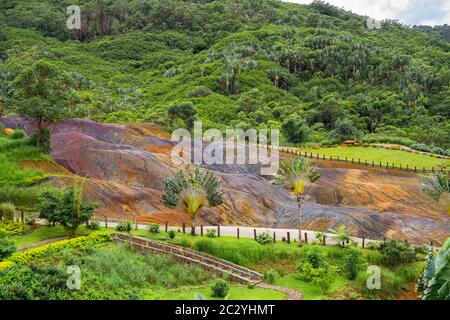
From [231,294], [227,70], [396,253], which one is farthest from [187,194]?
[227,70]

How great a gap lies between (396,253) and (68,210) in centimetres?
1774

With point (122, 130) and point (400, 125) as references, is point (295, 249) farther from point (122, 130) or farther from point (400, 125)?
point (400, 125)

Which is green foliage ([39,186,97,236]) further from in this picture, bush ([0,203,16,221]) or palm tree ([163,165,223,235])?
palm tree ([163,165,223,235])

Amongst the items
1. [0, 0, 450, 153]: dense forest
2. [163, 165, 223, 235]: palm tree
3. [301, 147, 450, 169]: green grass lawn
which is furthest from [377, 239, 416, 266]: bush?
[301, 147, 450, 169]: green grass lawn

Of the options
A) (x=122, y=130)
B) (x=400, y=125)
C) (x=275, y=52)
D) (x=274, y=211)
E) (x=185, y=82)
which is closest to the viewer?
(x=274, y=211)

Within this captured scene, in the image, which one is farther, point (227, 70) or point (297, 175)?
point (227, 70)

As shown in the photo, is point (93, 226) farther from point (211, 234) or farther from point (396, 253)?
point (396, 253)

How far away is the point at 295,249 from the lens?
94.7ft

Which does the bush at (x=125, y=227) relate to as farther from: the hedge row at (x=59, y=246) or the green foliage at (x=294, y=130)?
the green foliage at (x=294, y=130)

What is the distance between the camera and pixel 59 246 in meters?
25.3

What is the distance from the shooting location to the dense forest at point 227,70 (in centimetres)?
7319

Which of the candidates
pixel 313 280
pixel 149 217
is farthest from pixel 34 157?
pixel 313 280

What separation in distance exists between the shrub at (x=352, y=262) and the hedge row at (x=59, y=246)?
40.6 feet
